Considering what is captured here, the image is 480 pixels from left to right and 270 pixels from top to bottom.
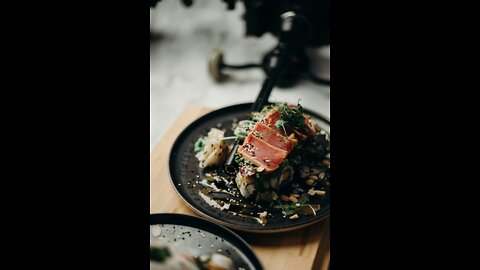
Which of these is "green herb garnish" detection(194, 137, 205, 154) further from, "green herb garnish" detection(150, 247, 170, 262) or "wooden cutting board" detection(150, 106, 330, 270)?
"green herb garnish" detection(150, 247, 170, 262)

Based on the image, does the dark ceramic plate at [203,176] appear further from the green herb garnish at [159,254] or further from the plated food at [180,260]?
the green herb garnish at [159,254]

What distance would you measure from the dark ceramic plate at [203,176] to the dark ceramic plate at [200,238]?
30mm

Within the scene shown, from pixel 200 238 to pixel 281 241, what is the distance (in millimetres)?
189

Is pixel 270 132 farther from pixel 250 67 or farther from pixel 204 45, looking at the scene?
pixel 204 45

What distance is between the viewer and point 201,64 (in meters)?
2.03

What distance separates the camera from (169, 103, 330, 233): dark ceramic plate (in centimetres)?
105

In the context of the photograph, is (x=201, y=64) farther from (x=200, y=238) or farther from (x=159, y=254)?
(x=159, y=254)

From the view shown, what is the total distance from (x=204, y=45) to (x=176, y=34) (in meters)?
0.17

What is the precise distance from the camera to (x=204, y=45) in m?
2.15

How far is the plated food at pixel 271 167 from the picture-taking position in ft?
3.60

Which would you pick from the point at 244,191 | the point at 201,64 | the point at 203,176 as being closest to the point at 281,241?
the point at 244,191

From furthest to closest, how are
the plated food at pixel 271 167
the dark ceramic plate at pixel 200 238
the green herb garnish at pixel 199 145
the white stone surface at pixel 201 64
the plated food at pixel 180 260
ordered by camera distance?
the white stone surface at pixel 201 64, the green herb garnish at pixel 199 145, the plated food at pixel 271 167, the dark ceramic plate at pixel 200 238, the plated food at pixel 180 260

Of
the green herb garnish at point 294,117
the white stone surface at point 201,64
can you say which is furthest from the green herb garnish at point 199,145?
the white stone surface at point 201,64

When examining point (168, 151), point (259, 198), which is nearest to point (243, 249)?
point (259, 198)
